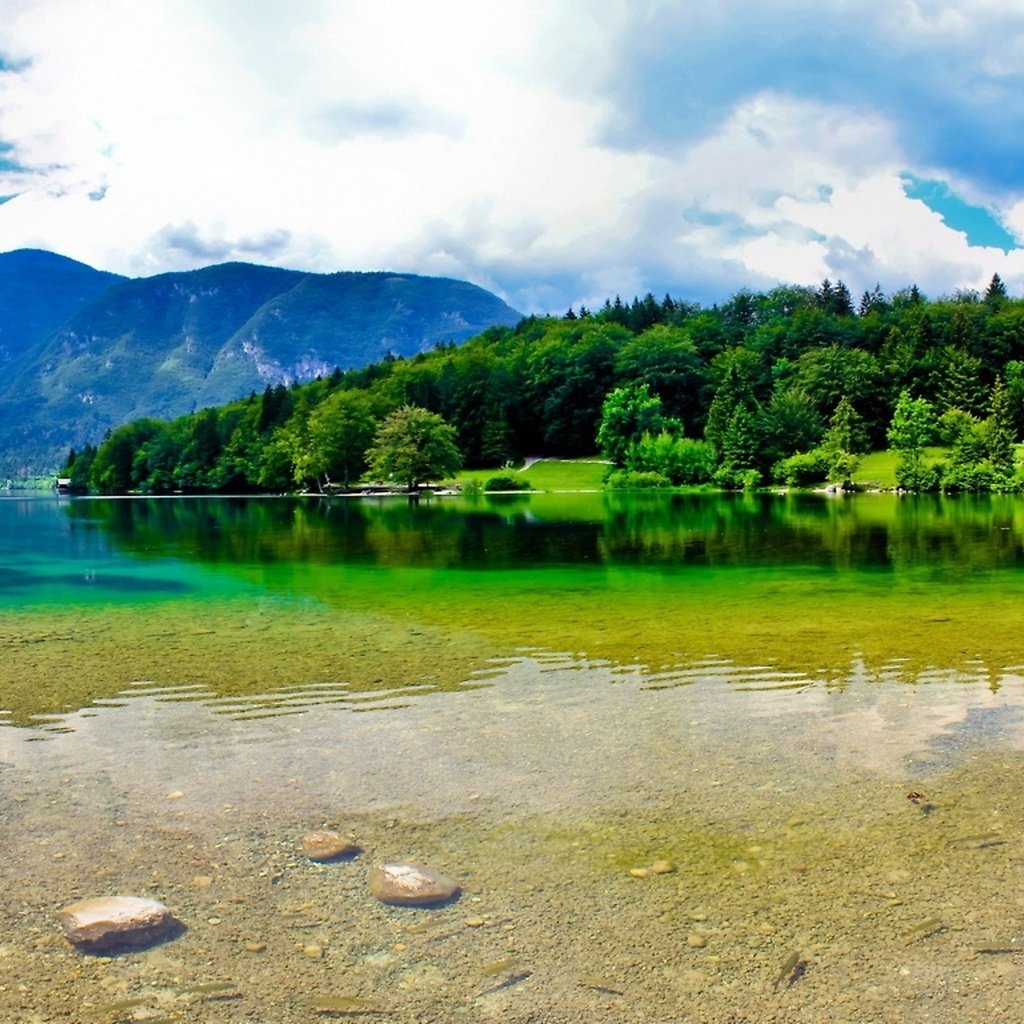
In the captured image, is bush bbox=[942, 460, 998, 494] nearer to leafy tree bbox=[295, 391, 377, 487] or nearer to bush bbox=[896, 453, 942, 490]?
bush bbox=[896, 453, 942, 490]

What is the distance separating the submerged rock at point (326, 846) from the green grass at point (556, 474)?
109 meters

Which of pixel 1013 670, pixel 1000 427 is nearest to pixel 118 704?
pixel 1013 670

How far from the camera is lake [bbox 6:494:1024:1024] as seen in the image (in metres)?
6.12

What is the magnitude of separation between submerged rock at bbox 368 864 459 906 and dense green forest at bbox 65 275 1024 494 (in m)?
91.3

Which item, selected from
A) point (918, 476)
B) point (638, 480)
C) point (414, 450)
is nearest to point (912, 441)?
point (918, 476)

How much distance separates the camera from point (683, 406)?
149m

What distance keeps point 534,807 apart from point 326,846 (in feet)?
6.79

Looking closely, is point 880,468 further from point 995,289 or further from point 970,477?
point 995,289

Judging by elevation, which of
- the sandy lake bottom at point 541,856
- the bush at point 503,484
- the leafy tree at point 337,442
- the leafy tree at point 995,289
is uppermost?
the leafy tree at point 995,289

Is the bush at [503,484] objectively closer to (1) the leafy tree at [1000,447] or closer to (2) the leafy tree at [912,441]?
(2) the leafy tree at [912,441]

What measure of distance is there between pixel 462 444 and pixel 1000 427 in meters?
80.2

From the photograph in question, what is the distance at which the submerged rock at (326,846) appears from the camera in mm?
8047

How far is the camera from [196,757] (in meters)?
11.0

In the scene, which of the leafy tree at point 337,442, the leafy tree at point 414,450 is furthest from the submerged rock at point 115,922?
the leafy tree at point 337,442
